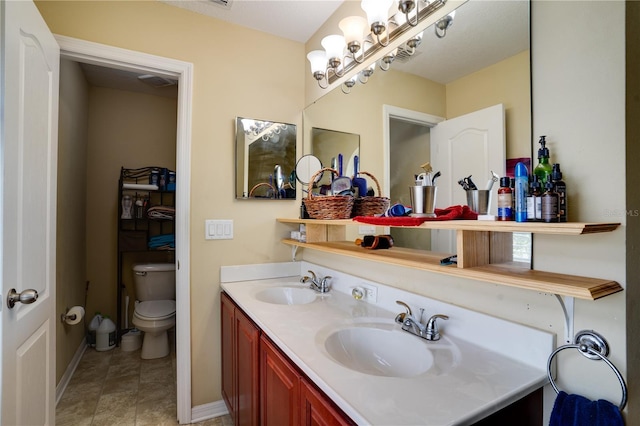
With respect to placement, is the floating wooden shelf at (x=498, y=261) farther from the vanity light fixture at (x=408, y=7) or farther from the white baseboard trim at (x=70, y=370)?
the white baseboard trim at (x=70, y=370)

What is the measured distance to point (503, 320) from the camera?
919 millimetres

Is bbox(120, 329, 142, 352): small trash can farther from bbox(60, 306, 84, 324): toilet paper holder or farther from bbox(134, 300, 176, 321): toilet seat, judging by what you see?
bbox(60, 306, 84, 324): toilet paper holder

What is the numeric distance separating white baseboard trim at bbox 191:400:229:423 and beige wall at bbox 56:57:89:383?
1.00 metres

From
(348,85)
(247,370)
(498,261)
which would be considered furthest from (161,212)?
(498,261)

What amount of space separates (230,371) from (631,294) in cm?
167

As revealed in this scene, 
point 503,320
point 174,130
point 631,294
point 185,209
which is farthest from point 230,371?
point 174,130

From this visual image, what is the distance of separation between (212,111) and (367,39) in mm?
976

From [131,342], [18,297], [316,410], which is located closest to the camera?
[316,410]

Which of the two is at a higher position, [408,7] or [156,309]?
[408,7]

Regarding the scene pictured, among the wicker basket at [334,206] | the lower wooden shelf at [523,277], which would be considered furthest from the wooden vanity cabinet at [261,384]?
the wicker basket at [334,206]

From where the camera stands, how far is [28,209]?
1.16 m

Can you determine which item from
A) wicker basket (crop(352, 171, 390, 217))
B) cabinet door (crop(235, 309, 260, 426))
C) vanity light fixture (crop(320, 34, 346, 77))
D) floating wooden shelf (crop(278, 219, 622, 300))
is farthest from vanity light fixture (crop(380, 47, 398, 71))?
cabinet door (crop(235, 309, 260, 426))

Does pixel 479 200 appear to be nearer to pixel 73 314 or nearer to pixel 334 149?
pixel 334 149

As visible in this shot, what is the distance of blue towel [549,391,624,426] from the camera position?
0.67 meters
